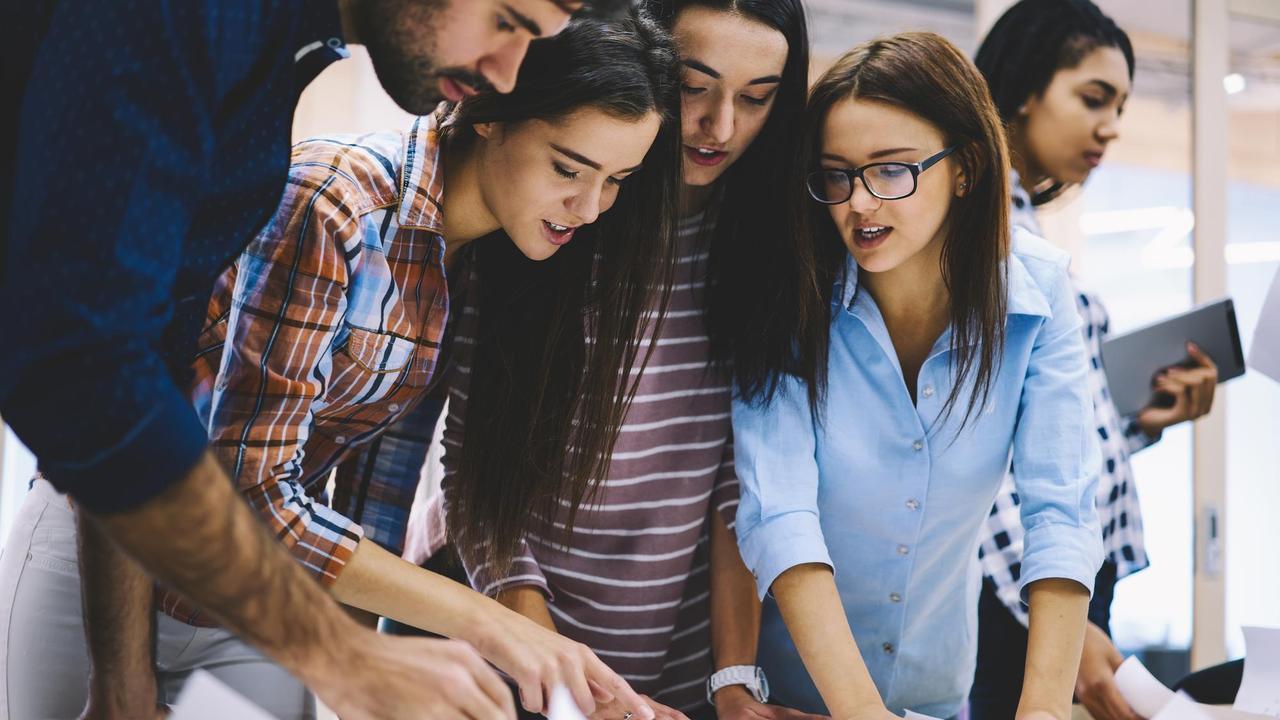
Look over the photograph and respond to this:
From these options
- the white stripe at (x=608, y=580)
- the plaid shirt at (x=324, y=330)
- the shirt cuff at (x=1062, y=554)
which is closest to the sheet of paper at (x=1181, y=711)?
the shirt cuff at (x=1062, y=554)

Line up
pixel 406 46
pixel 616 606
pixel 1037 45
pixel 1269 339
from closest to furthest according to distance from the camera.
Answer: pixel 406 46 → pixel 616 606 → pixel 1269 339 → pixel 1037 45

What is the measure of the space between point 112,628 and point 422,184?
510mm

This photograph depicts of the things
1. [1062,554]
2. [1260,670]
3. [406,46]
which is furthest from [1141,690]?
[406,46]

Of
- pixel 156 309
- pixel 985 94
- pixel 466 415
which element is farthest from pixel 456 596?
pixel 985 94

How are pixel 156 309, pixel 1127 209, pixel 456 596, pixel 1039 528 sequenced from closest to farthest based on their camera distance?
pixel 156 309 → pixel 456 596 → pixel 1039 528 → pixel 1127 209

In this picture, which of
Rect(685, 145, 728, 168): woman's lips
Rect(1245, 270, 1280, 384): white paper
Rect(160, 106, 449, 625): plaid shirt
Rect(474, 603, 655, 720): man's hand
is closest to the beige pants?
Rect(160, 106, 449, 625): plaid shirt

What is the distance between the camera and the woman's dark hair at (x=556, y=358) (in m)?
1.21

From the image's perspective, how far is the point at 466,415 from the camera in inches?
48.5

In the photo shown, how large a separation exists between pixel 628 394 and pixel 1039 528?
484 mm

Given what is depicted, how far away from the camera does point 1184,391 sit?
1.88m

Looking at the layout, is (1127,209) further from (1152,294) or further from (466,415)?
(466,415)

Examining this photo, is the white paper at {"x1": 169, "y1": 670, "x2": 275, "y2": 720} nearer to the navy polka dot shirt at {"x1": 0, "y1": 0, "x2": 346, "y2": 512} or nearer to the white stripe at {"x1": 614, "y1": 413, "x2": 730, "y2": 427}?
the navy polka dot shirt at {"x1": 0, "y1": 0, "x2": 346, "y2": 512}

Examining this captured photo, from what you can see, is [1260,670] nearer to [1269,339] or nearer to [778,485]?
[1269,339]

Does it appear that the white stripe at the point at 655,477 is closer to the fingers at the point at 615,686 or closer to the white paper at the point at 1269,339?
the fingers at the point at 615,686
